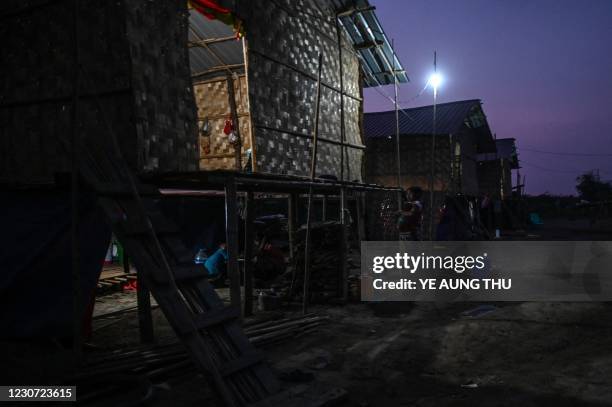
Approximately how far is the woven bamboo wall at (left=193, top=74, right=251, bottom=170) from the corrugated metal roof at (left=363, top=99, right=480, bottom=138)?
11.3 metres

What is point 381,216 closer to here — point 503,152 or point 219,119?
point 219,119

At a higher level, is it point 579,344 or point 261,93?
point 261,93

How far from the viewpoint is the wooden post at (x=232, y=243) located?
20.3 ft

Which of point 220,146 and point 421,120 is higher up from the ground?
point 421,120

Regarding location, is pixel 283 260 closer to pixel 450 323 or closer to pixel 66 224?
pixel 450 323

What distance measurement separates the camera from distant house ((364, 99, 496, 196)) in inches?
933

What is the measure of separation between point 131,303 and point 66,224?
14.8ft

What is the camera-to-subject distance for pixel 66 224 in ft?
19.6

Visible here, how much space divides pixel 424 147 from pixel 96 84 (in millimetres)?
20177

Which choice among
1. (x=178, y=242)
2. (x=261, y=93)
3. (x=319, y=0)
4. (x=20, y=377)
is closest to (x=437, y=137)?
(x=319, y=0)

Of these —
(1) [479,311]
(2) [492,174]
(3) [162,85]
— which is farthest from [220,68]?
(2) [492,174]

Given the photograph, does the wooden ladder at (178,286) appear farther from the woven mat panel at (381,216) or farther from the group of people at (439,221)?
the woven mat panel at (381,216)

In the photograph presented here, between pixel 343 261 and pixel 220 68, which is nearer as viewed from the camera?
pixel 343 261

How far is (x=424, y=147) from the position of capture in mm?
24203
